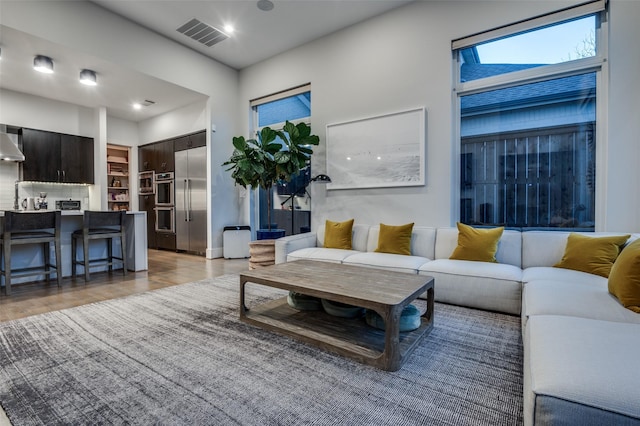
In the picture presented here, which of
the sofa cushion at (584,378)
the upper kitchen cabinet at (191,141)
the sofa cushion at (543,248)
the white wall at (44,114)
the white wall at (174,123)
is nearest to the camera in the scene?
the sofa cushion at (584,378)

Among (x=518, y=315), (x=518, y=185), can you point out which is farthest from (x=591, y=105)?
(x=518, y=315)

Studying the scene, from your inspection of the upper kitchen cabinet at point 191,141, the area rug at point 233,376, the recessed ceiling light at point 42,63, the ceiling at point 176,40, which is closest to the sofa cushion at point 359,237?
the area rug at point 233,376

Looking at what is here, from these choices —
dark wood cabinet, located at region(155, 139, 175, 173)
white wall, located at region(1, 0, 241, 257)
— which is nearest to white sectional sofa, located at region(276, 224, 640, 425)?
white wall, located at region(1, 0, 241, 257)

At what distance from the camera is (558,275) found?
2.39m

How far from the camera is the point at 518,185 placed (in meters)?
3.46

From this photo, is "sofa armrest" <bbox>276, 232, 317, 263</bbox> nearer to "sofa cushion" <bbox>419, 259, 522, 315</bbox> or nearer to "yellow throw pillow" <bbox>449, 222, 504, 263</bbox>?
"sofa cushion" <bbox>419, 259, 522, 315</bbox>

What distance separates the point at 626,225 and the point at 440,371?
255cm

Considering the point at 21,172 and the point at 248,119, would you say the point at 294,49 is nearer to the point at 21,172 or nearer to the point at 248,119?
the point at 248,119

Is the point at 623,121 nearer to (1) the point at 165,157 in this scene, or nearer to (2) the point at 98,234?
(2) the point at 98,234

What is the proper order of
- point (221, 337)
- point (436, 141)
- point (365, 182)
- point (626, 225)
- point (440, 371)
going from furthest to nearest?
point (365, 182) < point (436, 141) < point (626, 225) < point (221, 337) < point (440, 371)

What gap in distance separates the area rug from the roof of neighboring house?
2372 mm

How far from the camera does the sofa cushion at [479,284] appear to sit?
258cm

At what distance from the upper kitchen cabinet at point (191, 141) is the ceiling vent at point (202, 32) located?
158 centimetres

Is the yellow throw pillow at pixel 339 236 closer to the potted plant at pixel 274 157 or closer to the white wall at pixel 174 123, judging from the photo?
the potted plant at pixel 274 157
